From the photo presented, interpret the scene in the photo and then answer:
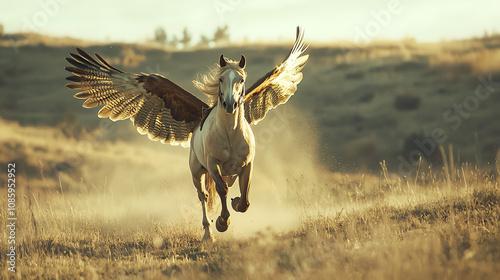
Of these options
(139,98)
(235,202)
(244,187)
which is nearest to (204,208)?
(235,202)

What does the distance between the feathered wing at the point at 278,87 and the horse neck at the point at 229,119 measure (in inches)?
61.4

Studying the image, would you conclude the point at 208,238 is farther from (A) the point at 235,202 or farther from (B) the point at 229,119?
(B) the point at 229,119

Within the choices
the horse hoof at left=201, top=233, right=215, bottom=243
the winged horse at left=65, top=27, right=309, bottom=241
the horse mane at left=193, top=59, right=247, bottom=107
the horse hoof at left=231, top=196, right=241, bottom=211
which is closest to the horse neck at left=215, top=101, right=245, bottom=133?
the winged horse at left=65, top=27, right=309, bottom=241

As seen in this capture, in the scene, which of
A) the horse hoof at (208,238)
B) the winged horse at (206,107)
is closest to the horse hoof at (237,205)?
the winged horse at (206,107)

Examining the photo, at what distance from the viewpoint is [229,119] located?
24.8 ft

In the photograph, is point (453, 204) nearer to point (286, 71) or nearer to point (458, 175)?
point (458, 175)

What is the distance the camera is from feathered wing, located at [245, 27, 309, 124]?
945cm

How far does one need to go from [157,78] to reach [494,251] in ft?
19.1

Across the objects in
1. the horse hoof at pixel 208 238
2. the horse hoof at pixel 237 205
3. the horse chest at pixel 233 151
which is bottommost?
the horse hoof at pixel 208 238

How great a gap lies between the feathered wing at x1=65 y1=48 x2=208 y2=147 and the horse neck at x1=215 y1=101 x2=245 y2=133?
142 cm

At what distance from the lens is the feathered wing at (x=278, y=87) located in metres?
9.45

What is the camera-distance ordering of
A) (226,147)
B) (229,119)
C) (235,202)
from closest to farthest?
(229,119) < (226,147) < (235,202)

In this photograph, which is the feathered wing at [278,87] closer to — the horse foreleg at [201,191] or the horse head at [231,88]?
the horse foreleg at [201,191]

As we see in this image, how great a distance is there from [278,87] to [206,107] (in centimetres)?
181
